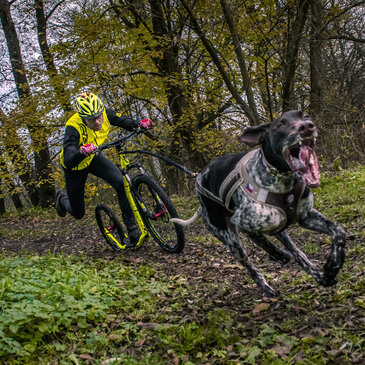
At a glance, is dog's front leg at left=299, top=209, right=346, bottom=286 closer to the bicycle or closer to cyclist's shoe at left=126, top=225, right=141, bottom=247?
the bicycle

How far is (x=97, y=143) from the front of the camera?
576 centimetres

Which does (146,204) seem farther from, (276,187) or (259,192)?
(276,187)

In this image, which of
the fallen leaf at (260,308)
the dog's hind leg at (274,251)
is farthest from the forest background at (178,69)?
the fallen leaf at (260,308)

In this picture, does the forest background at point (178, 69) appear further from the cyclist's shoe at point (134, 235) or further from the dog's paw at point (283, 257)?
the dog's paw at point (283, 257)

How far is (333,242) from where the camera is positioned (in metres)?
2.99

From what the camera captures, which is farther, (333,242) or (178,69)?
(178,69)

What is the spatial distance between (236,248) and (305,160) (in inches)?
47.9

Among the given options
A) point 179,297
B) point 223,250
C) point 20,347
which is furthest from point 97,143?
point 20,347

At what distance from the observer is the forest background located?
962cm

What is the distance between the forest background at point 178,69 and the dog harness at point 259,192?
618 centimetres

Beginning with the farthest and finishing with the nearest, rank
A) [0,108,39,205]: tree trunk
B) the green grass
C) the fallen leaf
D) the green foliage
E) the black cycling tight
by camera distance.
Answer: [0,108,39,205]: tree trunk → the black cycling tight → the fallen leaf → the green foliage → the green grass

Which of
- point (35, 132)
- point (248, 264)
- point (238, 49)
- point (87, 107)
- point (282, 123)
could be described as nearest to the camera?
point (282, 123)

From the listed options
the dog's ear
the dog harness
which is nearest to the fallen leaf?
the dog harness

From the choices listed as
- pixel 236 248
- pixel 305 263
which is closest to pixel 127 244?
pixel 236 248
